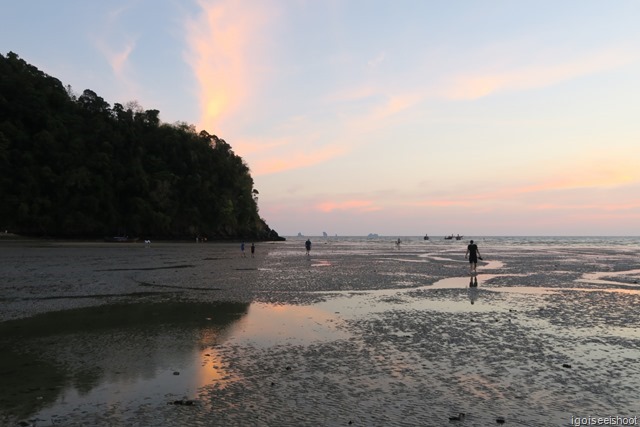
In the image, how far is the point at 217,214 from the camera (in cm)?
12719

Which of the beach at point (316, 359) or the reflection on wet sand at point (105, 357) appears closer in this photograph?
the beach at point (316, 359)

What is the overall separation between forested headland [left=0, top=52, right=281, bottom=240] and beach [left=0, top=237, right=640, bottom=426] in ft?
272

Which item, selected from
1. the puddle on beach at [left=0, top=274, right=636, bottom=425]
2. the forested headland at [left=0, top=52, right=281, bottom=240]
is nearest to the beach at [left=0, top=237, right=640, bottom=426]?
the puddle on beach at [left=0, top=274, right=636, bottom=425]

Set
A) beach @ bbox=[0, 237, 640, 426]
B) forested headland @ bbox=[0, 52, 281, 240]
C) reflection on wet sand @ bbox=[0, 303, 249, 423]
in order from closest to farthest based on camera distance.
Answer: 1. beach @ bbox=[0, 237, 640, 426]
2. reflection on wet sand @ bbox=[0, 303, 249, 423]
3. forested headland @ bbox=[0, 52, 281, 240]

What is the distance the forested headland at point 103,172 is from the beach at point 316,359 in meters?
82.9

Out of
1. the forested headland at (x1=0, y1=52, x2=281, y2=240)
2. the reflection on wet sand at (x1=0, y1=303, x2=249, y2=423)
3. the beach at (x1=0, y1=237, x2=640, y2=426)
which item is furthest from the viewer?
the forested headland at (x1=0, y1=52, x2=281, y2=240)

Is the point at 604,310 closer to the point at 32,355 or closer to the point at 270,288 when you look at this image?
the point at 270,288

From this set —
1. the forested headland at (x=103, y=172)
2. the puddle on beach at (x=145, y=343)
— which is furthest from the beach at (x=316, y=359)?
the forested headland at (x=103, y=172)

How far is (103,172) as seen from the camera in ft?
340

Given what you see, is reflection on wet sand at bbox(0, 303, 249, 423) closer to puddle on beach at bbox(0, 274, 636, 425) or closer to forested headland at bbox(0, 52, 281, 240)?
puddle on beach at bbox(0, 274, 636, 425)

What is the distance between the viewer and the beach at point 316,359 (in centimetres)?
664

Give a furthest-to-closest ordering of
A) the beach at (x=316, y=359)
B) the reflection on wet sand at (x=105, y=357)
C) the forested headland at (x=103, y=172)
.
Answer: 1. the forested headland at (x=103, y=172)
2. the reflection on wet sand at (x=105, y=357)
3. the beach at (x=316, y=359)

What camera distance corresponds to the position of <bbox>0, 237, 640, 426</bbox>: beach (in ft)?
21.8

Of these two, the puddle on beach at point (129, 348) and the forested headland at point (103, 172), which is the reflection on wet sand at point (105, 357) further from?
the forested headland at point (103, 172)
